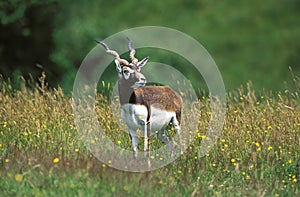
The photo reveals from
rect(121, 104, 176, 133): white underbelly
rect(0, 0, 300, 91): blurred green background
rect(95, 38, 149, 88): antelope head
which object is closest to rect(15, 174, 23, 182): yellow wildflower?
rect(121, 104, 176, 133): white underbelly

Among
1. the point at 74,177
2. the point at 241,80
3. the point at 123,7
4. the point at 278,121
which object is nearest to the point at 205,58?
the point at 241,80

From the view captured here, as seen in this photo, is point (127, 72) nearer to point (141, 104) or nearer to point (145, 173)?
point (141, 104)

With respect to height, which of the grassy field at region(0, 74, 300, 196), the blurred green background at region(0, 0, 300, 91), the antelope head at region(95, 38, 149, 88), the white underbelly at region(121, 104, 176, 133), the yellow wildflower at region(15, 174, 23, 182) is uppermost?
the blurred green background at region(0, 0, 300, 91)

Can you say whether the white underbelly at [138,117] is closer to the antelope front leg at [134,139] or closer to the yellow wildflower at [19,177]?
the antelope front leg at [134,139]

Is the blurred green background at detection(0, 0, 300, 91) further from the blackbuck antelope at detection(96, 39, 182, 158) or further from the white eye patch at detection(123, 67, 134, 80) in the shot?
the white eye patch at detection(123, 67, 134, 80)

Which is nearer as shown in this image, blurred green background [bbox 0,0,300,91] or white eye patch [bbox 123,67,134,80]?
white eye patch [bbox 123,67,134,80]

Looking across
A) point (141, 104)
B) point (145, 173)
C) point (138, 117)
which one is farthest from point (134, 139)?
point (145, 173)

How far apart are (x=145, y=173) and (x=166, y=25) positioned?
1378 centimetres

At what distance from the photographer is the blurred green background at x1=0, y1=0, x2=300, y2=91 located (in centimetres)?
1458

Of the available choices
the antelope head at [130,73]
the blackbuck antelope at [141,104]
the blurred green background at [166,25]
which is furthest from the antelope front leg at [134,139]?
the blurred green background at [166,25]

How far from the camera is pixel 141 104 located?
747 centimetres

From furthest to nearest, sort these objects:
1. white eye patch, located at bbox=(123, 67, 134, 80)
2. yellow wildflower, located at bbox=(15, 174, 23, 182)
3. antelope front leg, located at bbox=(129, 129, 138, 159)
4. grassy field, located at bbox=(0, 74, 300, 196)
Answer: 1. antelope front leg, located at bbox=(129, 129, 138, 159)
2. white eye patch, located at bbox=(123, 67, 134, 80)
3. grassy field, located at bbox=(0, 74, 300, 196)
4. yellow wildflower, located at bbox=(15, 174, 23, 182)

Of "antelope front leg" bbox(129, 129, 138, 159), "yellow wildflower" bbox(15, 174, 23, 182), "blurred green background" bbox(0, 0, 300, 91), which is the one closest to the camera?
"yellow wildflower" bbox(15, 174, 23, 182)

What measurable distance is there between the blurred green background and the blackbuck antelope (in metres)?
6.30
